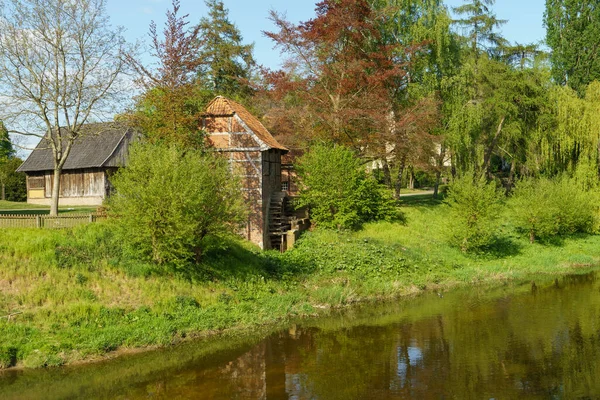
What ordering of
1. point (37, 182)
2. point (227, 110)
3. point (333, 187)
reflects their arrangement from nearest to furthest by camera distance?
point (227, 110) → point (333, 187) → point (37, 182)

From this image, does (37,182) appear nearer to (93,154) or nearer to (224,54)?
(93,154)

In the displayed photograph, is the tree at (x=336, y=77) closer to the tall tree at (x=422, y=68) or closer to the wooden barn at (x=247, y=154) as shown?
the tall tree at (x=422, y=68)

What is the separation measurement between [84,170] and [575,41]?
37021mm

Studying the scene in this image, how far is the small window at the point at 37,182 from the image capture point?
40.0 meters

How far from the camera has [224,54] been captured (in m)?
45.2

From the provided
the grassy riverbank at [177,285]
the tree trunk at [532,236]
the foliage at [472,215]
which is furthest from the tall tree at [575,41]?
the grassy riverbank at [177,285]

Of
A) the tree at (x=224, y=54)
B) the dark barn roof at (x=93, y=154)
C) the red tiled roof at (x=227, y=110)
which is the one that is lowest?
the dark barn roof at (x=93, y=154)

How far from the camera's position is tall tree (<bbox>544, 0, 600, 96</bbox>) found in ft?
133

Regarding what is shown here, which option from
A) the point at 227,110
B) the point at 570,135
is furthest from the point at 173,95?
the point at 570,135

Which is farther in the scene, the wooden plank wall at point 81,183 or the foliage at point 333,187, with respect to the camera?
the wooden plank wall at point 81,183

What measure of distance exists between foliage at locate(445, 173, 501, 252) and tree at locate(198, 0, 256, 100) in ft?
69.1

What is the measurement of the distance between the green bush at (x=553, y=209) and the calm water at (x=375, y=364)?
12932 mm

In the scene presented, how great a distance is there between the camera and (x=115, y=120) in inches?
1063

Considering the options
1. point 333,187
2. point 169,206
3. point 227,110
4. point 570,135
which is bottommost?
point 169,206
